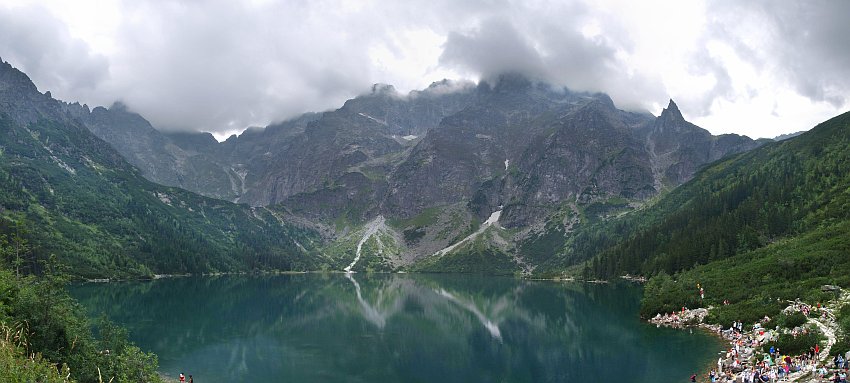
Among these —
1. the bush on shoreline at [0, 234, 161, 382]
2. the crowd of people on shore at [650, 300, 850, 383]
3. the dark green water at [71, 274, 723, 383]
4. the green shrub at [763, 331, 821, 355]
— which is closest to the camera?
the bush on shoreline at [0, 234, 161, 382]

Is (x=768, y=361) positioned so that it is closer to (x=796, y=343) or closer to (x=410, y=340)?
(x=796, y=343)

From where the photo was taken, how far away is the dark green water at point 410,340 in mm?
68875

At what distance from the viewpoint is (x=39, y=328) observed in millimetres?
40625

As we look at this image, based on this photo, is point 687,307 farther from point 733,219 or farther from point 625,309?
point 733,219

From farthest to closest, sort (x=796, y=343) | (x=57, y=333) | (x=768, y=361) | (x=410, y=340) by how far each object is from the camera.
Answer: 1. (x=410, y=340)
2. (x=796, y=343)
3. (x=768, y=361)
4. (x=57, y=333)

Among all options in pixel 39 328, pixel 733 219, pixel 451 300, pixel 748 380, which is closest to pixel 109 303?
pixel 451 300

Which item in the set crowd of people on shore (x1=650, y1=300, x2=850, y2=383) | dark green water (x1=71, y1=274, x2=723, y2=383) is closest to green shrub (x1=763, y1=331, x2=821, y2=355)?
crowd of people on shore (x1=650, y1=300, x2=850, y2=383)

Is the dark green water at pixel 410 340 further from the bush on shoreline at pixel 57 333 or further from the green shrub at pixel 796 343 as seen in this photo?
the bush on shoreline at pixel 57 333

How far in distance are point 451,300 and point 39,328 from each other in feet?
493

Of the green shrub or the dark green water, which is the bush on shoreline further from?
the green shrub

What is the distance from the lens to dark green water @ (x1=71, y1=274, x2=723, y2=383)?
6888 cm

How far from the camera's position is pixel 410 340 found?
3898 inches

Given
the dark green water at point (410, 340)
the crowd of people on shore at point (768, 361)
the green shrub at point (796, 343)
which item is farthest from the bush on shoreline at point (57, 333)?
the green shrub at point (796, 343)

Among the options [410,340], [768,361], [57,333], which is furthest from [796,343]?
[57,333]
